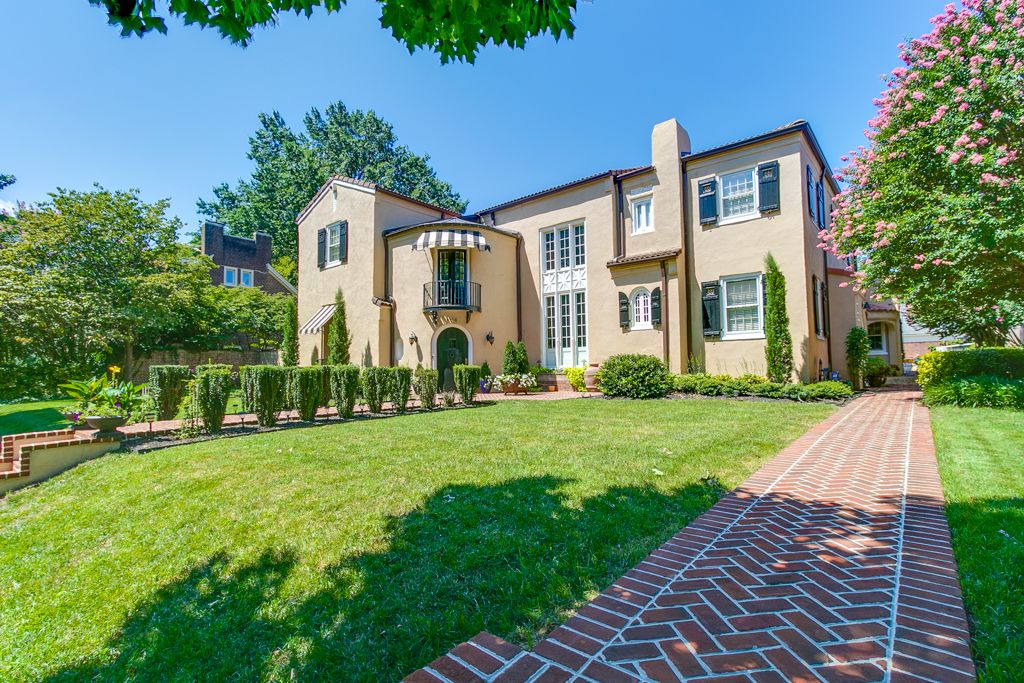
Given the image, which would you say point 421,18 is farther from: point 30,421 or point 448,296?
point 448,296

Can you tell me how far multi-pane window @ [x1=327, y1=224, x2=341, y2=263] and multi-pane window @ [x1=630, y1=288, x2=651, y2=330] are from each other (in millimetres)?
14190

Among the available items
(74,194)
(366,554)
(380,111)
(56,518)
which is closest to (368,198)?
→ (74,194)

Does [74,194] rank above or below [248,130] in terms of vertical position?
below

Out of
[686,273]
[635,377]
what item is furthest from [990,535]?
[686,273]

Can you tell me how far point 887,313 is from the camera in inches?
997

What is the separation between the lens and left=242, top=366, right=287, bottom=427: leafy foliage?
9.93 metres

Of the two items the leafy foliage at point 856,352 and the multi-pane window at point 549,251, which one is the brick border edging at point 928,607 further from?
the multi-pane window at point 549,251

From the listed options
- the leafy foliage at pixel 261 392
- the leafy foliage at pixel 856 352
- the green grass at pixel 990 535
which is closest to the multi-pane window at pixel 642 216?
the leafy foliage at pixel 856 352

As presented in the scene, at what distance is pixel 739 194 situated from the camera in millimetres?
17062

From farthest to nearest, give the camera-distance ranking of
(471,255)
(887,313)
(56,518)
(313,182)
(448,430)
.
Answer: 1. (313,182)
2. (887,313)
3. (471,255)
4. (448,430)
5. (56,518)

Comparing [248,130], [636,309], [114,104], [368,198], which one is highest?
[248,130]

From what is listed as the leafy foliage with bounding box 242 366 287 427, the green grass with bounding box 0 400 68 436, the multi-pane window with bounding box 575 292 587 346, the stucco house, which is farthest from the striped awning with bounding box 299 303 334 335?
the leafy foliage with bounding box 242 366 287 427

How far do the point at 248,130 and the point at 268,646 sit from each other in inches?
1931

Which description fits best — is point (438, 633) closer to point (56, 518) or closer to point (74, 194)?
point (56, 518)
